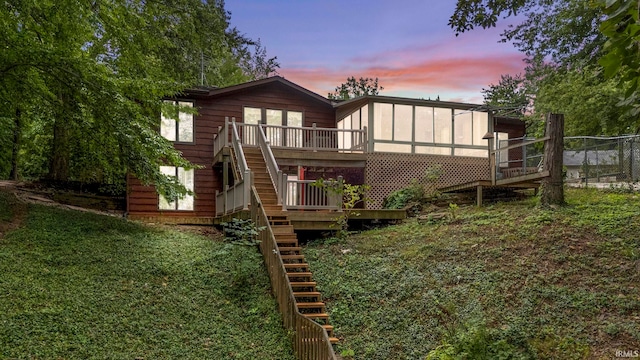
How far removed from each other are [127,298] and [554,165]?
31.6 feet

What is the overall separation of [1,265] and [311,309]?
5661mm

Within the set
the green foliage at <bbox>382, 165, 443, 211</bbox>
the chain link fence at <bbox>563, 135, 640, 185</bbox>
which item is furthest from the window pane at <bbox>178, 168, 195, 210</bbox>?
the chain link fence at <bbox>563, 135, 640, 185</bbox>

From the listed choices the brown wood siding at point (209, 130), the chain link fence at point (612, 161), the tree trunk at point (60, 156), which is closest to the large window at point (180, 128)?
the brown wood siding at point (209, 130)

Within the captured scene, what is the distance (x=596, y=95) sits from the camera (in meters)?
21.7

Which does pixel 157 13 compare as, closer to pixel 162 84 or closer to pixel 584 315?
pixel 162 84

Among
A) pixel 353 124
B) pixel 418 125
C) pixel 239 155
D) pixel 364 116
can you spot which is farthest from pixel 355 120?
pixel 239 155

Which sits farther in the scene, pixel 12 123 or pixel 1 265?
pixel 12 123

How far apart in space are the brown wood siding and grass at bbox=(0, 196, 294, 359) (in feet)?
17.9

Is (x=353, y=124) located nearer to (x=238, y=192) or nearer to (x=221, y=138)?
(x=221, y=138)

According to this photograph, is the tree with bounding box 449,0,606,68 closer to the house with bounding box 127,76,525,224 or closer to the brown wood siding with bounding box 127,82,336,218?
the house with bounding box 127,76,525,224

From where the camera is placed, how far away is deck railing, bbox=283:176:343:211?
1170 cm

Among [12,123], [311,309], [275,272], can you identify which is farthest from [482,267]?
[12,123]

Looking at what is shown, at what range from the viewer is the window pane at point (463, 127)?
1822cm

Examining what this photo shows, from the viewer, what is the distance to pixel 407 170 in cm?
1698
